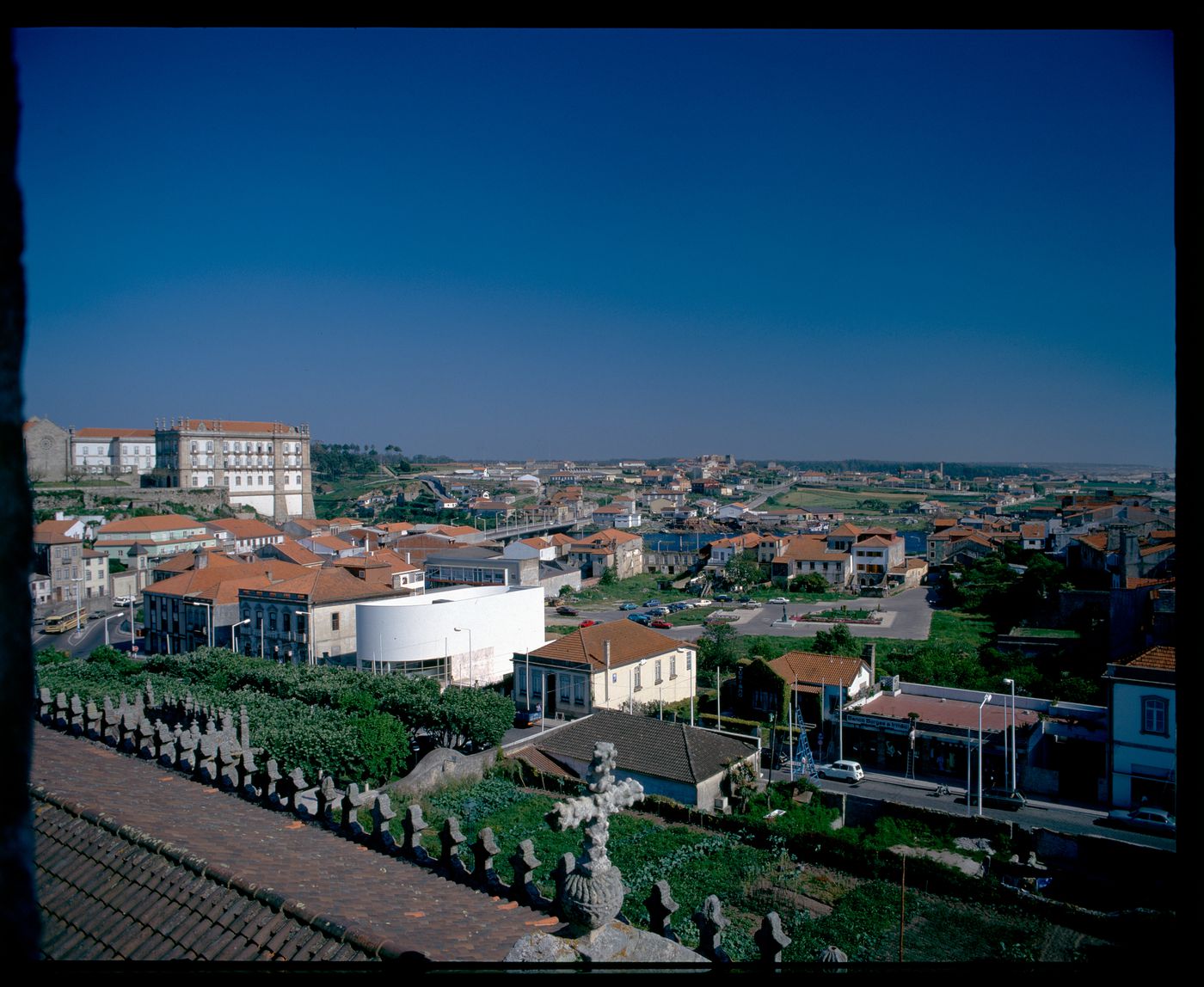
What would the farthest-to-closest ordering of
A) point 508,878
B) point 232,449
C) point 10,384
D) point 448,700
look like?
point 232,449
point 448,700
point 508,878
point 10,384

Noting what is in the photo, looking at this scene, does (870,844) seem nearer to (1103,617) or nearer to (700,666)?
(700,666)

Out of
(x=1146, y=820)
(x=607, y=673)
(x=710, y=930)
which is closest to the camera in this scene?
(x=710, y=930)

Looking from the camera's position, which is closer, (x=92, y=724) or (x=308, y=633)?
(x=92, y=724)

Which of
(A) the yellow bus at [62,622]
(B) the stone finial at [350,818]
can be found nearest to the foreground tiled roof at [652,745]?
(B) the stone finial at [350,818]

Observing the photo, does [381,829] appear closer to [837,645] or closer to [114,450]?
[837,645]

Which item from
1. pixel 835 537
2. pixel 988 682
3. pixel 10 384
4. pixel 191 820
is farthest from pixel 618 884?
pixel 835 537

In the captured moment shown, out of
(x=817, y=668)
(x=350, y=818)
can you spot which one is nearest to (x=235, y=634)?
(x=817, y=668)

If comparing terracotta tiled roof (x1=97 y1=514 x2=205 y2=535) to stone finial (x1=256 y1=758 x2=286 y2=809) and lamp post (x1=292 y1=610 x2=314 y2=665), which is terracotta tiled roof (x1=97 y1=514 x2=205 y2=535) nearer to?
lamp post (x1=292 y1=610 x2=314 y2=665)
